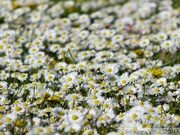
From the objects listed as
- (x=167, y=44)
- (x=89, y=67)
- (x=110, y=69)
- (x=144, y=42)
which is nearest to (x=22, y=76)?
(x=89, y=67)

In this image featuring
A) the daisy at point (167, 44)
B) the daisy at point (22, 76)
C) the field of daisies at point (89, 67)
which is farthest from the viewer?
the daisy at point (167, 44)

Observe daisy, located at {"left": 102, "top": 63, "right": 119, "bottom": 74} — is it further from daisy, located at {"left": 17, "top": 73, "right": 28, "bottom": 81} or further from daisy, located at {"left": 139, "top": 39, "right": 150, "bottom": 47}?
daisy, located at {"left": 139, "top": 39, "right": 150, "bottom": 47}

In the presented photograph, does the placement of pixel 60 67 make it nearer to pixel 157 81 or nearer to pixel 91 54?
pixel 91 54

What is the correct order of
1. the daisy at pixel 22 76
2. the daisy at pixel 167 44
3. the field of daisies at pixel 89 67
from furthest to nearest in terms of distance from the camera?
the daisy at pixel 167 44, the daisy at pixel 22 76, the field of daisies at pixel 89 67

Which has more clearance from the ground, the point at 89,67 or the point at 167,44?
the point at 167,44

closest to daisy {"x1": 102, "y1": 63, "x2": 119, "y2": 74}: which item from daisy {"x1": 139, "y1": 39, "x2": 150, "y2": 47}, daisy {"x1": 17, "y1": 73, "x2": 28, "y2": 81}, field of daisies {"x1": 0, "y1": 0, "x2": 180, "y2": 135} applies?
field of daisies {"x1": 0, "y1": 0, "x2": 180, "y2": 135}

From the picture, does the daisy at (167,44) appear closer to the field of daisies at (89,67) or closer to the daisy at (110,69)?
the field of daisies at (89,67)

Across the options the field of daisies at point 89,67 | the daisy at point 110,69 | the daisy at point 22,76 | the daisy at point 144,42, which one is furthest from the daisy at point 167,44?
the daisy at point 22,76

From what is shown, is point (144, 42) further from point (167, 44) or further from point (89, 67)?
point (89, 67)

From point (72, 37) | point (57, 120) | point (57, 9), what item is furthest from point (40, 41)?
point (57, 120)
